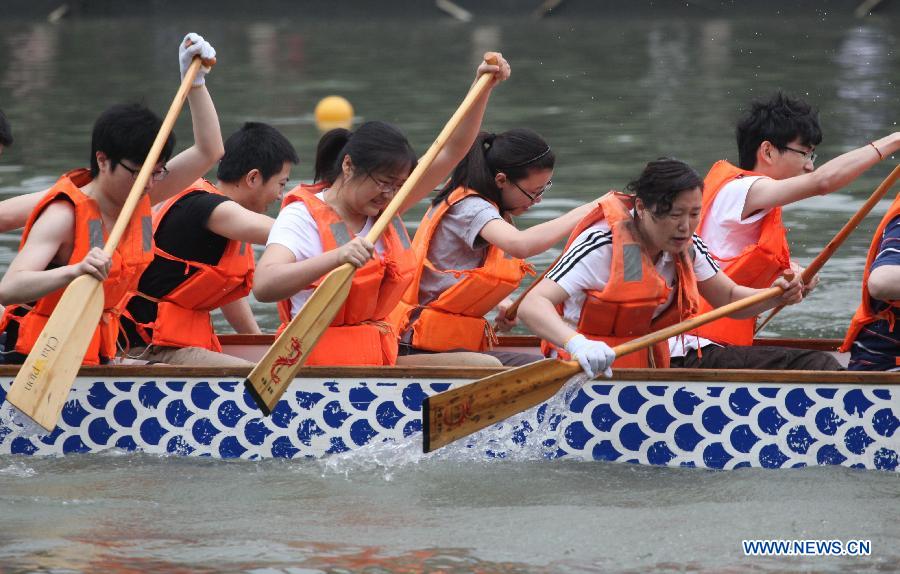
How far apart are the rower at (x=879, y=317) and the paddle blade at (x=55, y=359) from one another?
93.9 inches

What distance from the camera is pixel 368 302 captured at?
4.96 m

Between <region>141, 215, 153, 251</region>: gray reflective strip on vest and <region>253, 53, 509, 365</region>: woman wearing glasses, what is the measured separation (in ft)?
1.58

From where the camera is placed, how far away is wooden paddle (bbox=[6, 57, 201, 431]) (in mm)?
4703

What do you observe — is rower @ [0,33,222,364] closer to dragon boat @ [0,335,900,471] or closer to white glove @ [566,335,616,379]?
dragon boat @ [0,335,900,471]

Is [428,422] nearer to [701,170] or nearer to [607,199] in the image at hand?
[607,199]

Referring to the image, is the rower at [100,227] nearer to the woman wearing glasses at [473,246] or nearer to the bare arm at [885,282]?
the woman wearing glasses at [473,246]

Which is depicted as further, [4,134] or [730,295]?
[4,134]

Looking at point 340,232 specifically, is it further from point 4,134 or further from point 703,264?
point 4,134

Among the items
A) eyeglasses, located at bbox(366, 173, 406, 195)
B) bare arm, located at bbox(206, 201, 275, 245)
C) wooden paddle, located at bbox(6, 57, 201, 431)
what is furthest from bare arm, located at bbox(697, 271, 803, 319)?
wooden paddle, located at bbox(6, 57, 201, 431)

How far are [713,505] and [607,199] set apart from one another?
1003mm

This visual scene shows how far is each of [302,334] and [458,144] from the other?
2.99 ft

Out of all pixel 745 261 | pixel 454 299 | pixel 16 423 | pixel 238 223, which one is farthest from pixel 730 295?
pixel 16 423

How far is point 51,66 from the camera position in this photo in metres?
19.7

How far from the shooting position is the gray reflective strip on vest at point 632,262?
476 centimetres
